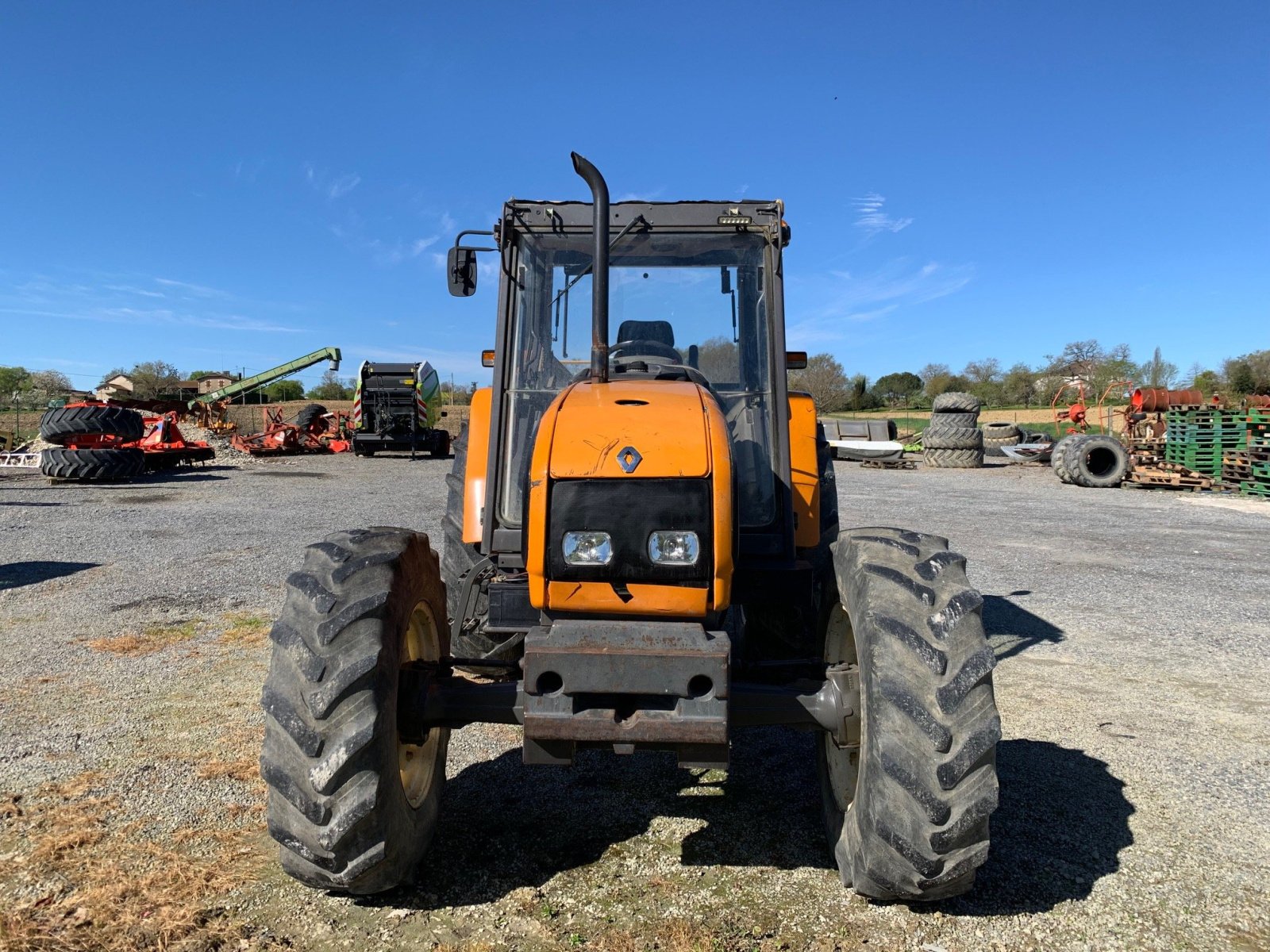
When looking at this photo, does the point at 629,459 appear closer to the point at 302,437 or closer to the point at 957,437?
the point at 957,437

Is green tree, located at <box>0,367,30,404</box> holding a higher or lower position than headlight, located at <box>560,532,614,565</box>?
higher

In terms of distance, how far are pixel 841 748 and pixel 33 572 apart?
27.3 feet

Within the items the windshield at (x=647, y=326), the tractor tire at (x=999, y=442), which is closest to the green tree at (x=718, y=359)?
the windshield at (x=647, y=326)

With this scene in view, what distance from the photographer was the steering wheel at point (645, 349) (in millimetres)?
4312

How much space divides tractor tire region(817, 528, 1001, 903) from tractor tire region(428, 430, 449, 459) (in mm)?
24804

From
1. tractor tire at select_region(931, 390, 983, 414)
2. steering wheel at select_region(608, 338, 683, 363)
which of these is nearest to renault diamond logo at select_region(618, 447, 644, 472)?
steering wheel at select_region(608, 338, 683, 363)

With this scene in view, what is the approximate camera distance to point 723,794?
152 inches

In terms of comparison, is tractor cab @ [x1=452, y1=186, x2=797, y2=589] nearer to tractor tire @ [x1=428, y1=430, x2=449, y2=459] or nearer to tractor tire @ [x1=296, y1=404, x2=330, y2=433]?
tractor tire @ [x1=428, y1=430, x2=449, y2=459]

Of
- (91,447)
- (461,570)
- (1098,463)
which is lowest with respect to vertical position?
(461,570)

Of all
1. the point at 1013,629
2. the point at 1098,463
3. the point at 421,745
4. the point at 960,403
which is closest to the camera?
the point at 421,745

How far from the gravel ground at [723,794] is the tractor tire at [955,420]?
15.9m

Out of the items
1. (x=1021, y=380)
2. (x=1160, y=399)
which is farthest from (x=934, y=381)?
(x=1160, y=399)

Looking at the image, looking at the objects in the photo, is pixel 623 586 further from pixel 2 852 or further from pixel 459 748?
pixel 2 852

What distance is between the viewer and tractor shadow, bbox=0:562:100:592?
790 centimetres
